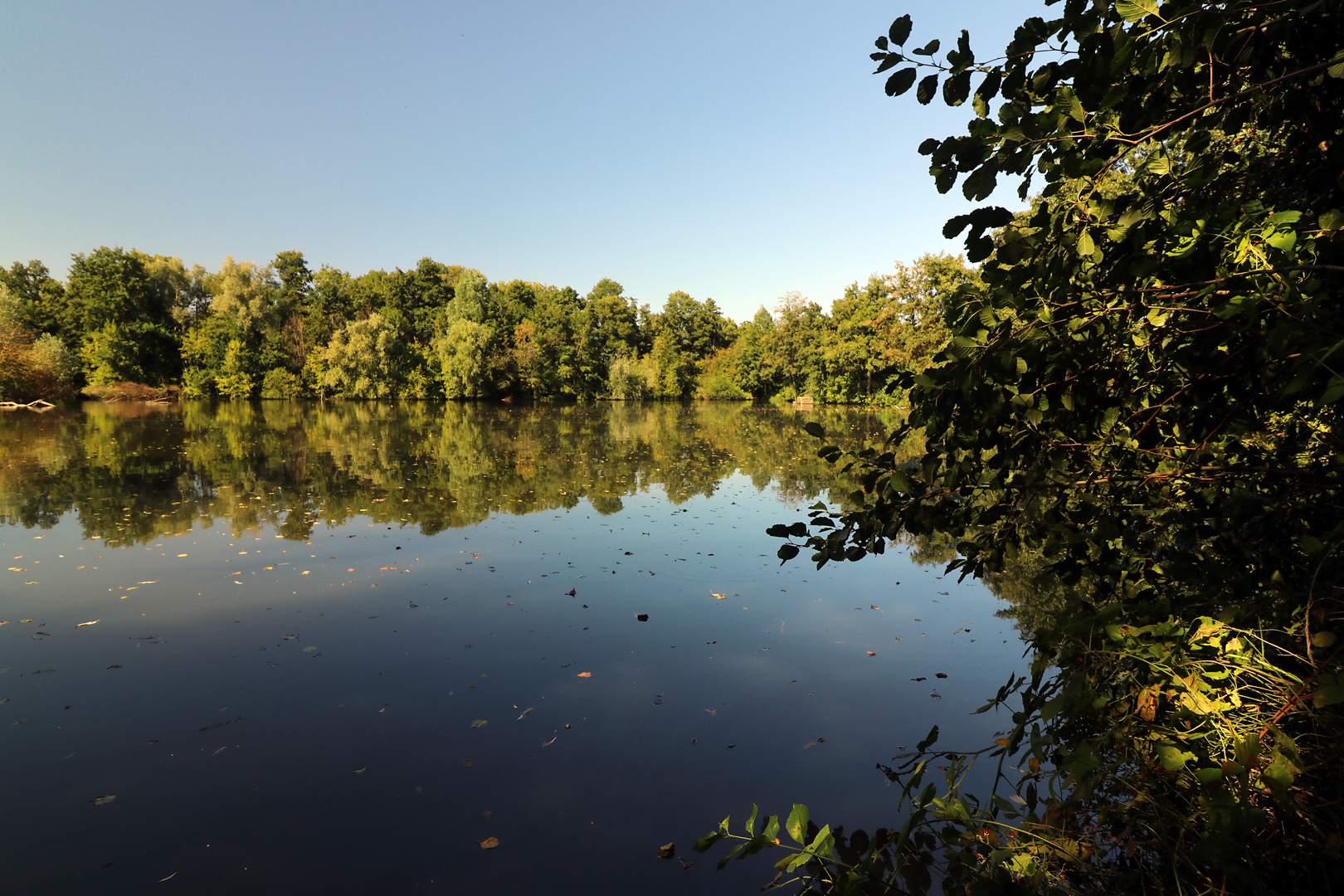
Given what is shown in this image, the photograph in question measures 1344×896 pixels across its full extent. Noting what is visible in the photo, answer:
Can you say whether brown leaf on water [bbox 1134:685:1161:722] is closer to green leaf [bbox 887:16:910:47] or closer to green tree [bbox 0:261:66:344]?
green leaf [bbox 887:16:910:47]

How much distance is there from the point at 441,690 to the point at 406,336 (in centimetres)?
6630

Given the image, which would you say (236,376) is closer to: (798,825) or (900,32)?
(900,32)

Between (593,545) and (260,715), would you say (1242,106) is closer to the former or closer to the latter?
(260,715)

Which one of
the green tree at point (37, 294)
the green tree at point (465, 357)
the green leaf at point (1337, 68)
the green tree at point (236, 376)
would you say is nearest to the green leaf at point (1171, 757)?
the green leaf at point (1337, 68)

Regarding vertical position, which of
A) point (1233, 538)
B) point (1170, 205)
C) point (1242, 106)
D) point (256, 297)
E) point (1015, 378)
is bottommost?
point (1233, 538)

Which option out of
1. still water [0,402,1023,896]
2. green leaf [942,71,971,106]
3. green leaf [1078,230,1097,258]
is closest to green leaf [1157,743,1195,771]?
green leaf [1078,230,1097,258]

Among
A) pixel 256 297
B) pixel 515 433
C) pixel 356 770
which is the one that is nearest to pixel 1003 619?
pixel 356 770

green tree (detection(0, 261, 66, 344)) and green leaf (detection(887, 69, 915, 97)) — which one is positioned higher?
green tree (detection(0, 261, 66, 344))

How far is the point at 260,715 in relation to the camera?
15.6ft

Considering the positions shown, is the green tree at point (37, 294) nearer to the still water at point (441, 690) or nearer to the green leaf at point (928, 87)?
the still water at point (441, 690)

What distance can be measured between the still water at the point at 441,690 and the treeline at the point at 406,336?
38.6m

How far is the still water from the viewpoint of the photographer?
3.45 m

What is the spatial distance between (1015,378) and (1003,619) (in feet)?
20.2

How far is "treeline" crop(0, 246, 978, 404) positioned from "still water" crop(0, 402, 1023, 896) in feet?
127
